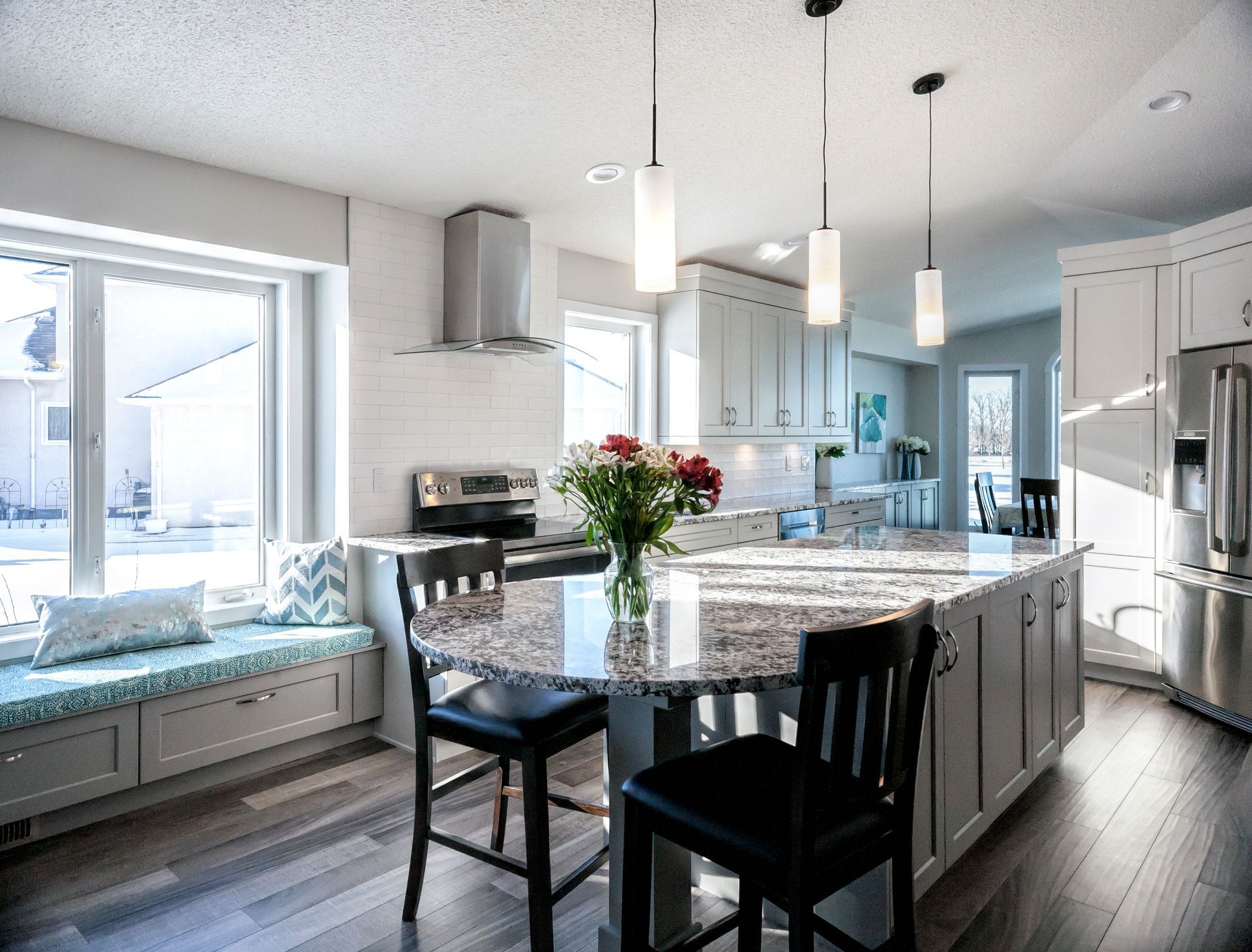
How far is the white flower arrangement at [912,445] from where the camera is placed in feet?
28.0

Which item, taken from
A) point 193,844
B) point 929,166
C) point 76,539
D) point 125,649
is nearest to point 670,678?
point 193,844

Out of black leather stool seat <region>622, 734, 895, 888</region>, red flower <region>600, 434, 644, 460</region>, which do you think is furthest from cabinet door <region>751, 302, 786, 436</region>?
black leather stool seat <region>622, 734, 895, 888</region>

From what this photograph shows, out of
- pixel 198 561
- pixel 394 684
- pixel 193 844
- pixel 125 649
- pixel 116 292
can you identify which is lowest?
pixel 193 844

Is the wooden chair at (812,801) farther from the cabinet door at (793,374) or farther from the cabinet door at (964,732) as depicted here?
the cabinet door at (793,374)

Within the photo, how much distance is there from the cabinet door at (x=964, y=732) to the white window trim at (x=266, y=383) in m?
2.90

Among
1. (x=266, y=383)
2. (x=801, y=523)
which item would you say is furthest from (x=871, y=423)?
(x=266, y=383)

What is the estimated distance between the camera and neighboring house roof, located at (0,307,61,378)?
2975mm

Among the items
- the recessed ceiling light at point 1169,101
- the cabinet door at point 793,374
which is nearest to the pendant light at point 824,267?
the recessed ceiling light at point 1169,101

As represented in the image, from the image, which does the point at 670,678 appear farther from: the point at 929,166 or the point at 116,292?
the point at 929,166

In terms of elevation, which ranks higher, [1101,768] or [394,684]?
[394,684]

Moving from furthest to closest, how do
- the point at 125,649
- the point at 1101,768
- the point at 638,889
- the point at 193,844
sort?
the point at 1101,768
the point at 125,649
the point at 193,844
the point at 638,889

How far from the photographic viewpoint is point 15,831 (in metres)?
2.58

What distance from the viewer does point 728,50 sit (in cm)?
261

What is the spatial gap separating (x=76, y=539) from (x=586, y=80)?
260 centimetres
